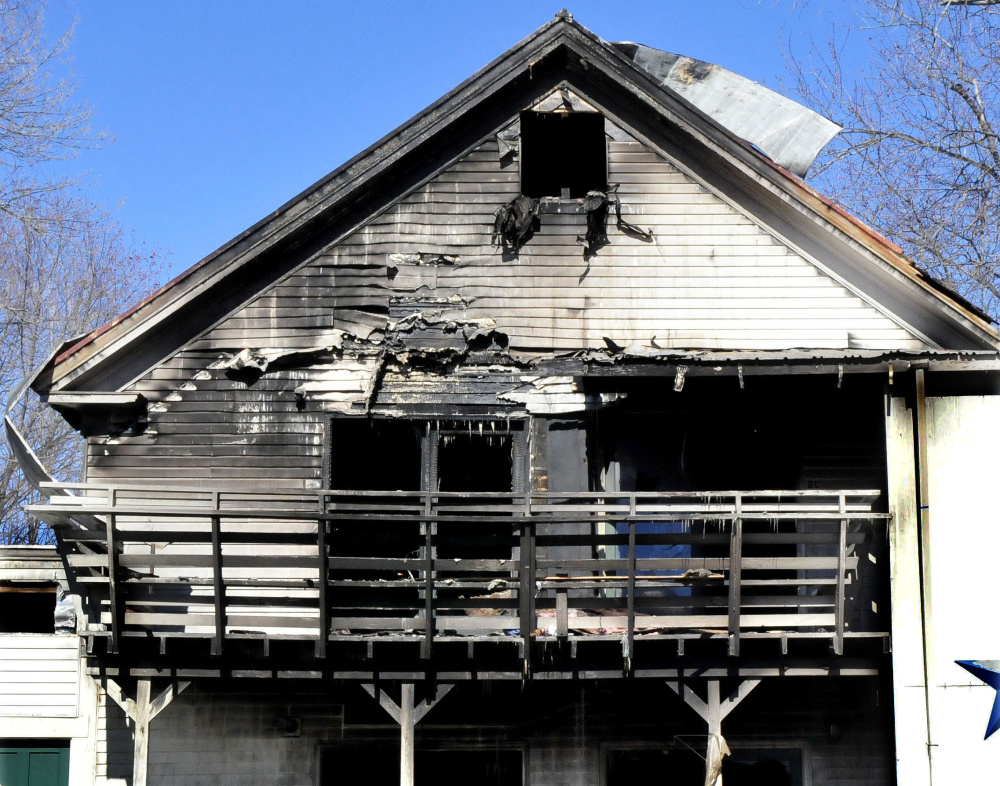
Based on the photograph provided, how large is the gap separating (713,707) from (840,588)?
65.7 inches

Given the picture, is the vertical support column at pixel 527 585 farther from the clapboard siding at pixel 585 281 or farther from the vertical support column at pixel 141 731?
the vertical support column at pixel 141 731

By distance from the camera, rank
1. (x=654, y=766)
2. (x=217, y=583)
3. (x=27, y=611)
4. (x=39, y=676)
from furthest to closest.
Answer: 1. (x=27, y=611)
2. (x=39, y=676)
3. (x=654, y=766)
4. (x=217, y=583)

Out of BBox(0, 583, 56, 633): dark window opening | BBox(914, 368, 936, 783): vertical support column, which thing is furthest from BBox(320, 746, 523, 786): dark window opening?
BBox(0, 583, 56, 633): dark window opening

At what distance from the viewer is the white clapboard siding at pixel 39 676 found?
12781 mm

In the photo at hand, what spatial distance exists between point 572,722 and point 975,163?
43.3 feet

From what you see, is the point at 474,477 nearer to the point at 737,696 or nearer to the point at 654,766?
the point at 654,766

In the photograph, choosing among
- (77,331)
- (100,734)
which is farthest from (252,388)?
(77,331)

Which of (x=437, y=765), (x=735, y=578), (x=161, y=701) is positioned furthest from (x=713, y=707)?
(x=161, y=701)

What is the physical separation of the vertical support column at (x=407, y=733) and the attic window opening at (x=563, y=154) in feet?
18.7

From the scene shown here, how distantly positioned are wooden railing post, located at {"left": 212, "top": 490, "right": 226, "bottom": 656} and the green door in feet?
10.8

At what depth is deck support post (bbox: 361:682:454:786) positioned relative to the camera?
36.3ft

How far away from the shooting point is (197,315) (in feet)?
41.8

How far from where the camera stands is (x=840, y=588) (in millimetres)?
10961

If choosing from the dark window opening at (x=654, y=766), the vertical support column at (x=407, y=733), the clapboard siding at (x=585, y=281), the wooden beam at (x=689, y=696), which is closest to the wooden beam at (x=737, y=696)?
the wooden beam at (x=689, y=696)
